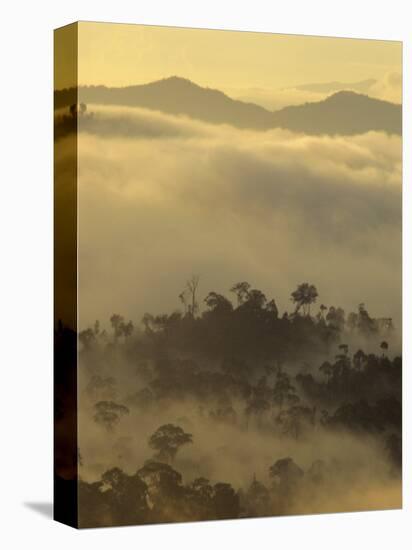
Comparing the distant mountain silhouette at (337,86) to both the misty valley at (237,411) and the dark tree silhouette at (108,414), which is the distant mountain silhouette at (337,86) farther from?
the dark tree silhouette at (108,414)

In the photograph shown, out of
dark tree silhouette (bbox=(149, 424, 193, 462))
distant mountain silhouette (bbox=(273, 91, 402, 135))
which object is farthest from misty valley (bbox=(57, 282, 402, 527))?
distant mountain silhouette (bbox=(273, 91, 402, 135))

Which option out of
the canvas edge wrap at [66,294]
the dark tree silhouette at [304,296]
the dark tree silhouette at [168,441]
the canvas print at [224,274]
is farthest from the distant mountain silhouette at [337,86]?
the dark tree silhouette at [168,441]

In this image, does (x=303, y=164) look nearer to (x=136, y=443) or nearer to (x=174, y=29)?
(x=174, y=29)

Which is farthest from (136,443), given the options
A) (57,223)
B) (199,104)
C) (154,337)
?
(199,104)

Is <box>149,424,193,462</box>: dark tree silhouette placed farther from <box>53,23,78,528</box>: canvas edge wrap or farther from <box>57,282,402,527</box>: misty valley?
<box>53,23,78,528</box>: canvas edge wrap

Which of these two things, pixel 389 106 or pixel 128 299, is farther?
pixel 389 106

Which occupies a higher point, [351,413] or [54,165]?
[54,165]
